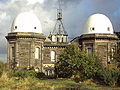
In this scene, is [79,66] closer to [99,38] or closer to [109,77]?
[109,77]

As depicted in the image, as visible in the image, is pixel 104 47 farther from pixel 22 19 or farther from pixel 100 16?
pixel 22 19

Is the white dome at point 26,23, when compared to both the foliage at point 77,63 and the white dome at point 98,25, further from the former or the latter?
the foliage at point 77,63

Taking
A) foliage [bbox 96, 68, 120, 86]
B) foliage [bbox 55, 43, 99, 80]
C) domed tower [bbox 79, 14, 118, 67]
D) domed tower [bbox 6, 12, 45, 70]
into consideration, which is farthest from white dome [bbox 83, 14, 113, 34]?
foliage [bbox 96, 68, 120, 86]

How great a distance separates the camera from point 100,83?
3164 centimetres

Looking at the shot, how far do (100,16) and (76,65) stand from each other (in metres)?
17.5

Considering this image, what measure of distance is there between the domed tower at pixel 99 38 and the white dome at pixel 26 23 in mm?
8302

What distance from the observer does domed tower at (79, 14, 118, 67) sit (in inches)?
1908

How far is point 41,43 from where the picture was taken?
4878 cm

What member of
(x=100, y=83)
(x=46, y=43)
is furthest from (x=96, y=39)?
(x=100, y=83)

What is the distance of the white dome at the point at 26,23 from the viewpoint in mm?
47934

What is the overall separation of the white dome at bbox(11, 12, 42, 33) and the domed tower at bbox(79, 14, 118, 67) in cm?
830

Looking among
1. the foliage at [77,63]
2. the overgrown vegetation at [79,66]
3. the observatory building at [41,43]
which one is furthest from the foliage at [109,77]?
the observatory building at [41,43]

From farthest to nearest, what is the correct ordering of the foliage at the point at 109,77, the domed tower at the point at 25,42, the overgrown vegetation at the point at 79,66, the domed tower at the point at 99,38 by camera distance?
the domed tower at the point at 99,38
the domed tower at the point at 25,42
the overgrown vegetation at the point at 79,66
the foliage at the point at 109,77

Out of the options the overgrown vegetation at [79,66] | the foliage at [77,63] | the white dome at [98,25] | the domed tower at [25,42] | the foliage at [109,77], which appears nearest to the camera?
the foliage at [109,77]
